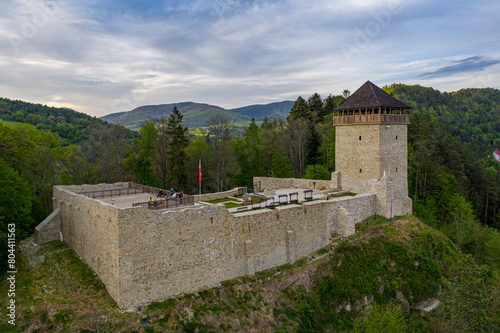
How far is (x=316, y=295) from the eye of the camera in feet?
59.1

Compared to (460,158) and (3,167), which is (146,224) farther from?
(460,158)

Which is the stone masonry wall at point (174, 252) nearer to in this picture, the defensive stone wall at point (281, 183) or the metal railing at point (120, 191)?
the metal railing at point (120, 191)

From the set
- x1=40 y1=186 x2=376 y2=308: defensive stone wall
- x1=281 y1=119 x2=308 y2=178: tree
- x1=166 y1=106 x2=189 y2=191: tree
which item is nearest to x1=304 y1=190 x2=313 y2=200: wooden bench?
x1=40 y1=186 x2=376 y2=308: defensive stone wall

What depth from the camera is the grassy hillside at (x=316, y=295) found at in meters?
13.8

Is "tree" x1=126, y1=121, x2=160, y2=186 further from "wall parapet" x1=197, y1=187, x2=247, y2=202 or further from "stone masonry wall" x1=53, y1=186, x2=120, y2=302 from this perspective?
"wall parapet" x1=197, y1=187, x2=247, y2=202

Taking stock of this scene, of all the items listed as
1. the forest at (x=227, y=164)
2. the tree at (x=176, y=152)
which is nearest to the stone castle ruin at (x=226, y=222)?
the tree at (x=176, y=152)

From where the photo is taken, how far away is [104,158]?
35281mm

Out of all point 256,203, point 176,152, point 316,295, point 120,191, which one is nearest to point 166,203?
point 256,203

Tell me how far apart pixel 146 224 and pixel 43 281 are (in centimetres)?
745

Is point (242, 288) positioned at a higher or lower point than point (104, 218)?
lower

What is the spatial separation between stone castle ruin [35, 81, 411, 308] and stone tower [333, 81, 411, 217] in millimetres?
74

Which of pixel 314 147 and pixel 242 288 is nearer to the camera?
pixel 242 288

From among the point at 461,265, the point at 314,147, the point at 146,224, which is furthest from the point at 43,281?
the point at 314,147

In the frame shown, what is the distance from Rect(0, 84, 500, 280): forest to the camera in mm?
28594
